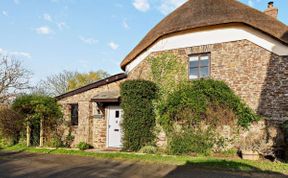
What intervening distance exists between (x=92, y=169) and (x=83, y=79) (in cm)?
2878

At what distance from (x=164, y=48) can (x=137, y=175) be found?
25.5 feet

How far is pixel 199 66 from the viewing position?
12266 mm

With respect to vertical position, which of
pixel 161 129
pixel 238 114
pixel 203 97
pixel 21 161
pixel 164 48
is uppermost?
pixel 164 48

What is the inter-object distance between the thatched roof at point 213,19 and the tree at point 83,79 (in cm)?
2140

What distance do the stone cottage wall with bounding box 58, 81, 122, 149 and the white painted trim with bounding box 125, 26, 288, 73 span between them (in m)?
2.49

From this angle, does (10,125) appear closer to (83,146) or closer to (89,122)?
(89,122)

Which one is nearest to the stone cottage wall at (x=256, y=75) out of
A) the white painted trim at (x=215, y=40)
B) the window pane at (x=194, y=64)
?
the white painted trim at (x=215, y=40)

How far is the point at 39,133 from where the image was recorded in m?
14.4

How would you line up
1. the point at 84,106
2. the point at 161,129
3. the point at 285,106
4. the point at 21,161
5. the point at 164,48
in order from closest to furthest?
the point at 21,161
the point at 285,106
the point at 161,129
the point at 164,48
the point at 84,106

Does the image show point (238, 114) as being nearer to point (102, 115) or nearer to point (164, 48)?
point (164, 48)

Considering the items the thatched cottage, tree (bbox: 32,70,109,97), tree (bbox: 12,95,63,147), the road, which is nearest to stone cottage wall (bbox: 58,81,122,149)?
the thatched cottage

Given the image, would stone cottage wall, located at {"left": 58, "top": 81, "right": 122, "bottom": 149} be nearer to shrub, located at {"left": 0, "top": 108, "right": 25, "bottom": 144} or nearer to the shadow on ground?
shrub, located at {"left": 0, "top": 108, "right": 25, "bottom": 144}

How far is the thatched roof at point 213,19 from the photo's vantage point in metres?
10.8

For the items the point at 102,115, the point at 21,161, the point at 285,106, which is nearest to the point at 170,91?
the point at 102,115
